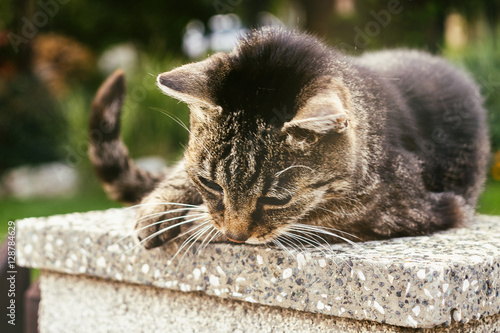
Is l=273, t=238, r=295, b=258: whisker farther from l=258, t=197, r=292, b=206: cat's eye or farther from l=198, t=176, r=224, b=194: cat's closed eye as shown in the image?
l=198, t=176, r=224, b=194: cat's closed eye

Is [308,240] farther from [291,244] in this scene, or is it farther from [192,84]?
[192,84]

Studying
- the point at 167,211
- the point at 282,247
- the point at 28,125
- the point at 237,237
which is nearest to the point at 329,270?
the point at 282,247

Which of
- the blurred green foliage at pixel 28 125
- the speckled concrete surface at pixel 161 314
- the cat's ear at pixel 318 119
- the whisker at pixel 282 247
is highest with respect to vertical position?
the blurred green foliage at pixel 28 125

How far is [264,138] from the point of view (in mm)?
1575

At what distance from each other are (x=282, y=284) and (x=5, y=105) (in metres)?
6.02

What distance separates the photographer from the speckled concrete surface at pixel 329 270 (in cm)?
137

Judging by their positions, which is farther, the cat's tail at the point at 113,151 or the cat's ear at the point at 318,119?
the cat's tail at the point at 113,151

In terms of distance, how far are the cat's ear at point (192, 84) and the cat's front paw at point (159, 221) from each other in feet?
1.18

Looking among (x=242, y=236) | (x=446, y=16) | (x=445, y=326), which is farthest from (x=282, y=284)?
(x=446, y=16)

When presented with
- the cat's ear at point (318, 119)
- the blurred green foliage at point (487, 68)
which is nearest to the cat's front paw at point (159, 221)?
the cat's ear at point (318, 119)

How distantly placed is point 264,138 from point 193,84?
0.27 meters

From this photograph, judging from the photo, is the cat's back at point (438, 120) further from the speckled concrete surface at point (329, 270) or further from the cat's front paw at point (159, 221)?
the cat's front paw at point (159, 221)

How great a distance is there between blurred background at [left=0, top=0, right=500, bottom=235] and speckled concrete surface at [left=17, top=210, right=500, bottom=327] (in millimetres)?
791

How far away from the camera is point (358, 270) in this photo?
1.45m
